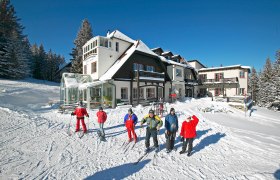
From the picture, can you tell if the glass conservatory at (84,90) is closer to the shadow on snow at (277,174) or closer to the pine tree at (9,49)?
the shadow on snow at (277,174)

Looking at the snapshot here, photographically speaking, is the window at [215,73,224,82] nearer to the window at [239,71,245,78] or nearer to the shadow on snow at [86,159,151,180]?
the window at [239,71,245,78]

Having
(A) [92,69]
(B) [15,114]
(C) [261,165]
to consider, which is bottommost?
(C) [261,165]

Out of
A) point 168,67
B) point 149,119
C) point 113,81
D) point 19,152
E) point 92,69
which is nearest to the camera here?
point 19,152

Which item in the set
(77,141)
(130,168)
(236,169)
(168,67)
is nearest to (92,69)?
(168,67)

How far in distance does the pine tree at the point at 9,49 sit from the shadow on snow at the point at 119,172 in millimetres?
36718

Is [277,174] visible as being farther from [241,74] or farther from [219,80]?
[241,74]

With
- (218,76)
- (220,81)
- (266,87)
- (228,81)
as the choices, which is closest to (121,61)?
(220,81)

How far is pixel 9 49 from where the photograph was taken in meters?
31.4

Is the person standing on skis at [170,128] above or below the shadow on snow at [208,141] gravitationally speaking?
above

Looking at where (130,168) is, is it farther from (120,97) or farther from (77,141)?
(120,97)

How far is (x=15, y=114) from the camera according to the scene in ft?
39.8

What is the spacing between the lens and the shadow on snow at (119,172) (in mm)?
4676

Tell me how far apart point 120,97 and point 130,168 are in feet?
49.9

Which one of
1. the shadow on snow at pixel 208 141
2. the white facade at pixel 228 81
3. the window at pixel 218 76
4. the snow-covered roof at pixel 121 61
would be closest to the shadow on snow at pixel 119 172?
the shadow on snow at pixel 208 141
